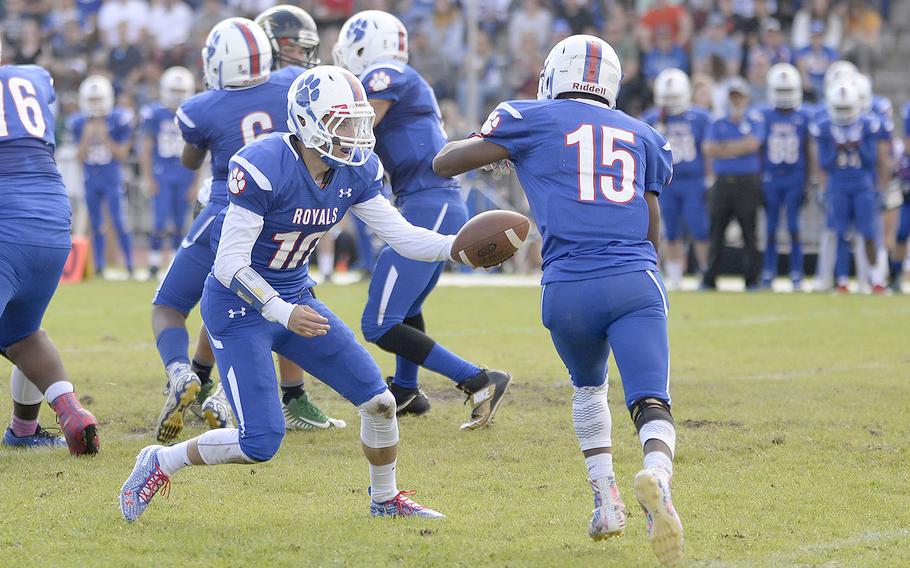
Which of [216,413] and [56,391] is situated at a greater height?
[56,391]

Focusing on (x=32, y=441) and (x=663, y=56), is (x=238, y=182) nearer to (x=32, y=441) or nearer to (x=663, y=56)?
(x=32, y=441)

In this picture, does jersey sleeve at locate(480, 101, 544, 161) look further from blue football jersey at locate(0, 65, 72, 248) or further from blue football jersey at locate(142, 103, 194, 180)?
blue football jersey at locate(142, 103, 194, 180)

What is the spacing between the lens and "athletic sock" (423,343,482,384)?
233 inches

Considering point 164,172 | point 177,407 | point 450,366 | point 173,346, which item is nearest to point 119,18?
point 164,172

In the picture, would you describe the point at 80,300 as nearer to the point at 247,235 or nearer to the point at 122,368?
the point at 122,368

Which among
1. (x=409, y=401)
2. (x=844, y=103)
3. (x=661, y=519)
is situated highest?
(x=661, y=519)

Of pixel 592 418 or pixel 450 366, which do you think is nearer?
pixel 592 418

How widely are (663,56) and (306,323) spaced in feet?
41.4

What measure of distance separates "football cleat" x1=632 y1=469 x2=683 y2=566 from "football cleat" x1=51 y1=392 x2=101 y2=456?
2.56 m

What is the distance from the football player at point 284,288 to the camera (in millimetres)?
4219

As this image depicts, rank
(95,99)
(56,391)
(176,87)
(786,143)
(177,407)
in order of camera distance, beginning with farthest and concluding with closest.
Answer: (95,99) < (176,87) < (786,143) < (56,391) < (177,407)

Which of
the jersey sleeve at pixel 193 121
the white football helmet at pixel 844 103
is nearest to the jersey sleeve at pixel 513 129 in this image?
the jersey sleeve at pixel 193 121

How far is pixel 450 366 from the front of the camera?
5945 millimetres

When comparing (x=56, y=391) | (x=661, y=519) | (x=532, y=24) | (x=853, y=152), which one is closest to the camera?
(x=661, y=519)
